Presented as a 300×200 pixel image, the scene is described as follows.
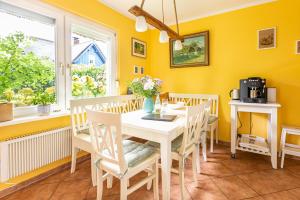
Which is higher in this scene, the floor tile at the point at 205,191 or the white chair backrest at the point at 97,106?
the white chair backrest at the point at 97,106

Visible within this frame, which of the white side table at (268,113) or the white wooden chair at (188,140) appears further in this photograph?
the white side table at (268,113)

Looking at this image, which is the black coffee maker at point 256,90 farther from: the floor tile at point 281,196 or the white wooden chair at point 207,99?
the floor tile at point 281,196

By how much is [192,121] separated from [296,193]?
4.39 ft

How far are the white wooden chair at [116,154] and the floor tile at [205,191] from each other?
18.6 inches

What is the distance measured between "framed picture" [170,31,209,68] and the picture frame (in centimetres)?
79

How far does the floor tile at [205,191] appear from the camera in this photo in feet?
5.28

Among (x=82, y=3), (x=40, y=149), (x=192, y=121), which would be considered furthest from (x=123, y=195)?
(x=82, y=3)

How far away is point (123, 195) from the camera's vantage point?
46.7 inches

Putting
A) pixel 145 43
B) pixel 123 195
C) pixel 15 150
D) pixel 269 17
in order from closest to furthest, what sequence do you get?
pixel 123 195, pixel 15 150, pixel 269 17, pixel 145 43

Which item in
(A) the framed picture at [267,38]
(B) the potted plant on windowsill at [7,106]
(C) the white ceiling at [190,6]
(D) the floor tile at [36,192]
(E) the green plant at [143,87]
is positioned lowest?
(D) the floor tile at [36,192]

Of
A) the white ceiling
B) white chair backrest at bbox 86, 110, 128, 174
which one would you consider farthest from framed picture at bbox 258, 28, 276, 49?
white chair backrest at bbox 86, 110, 128, 174

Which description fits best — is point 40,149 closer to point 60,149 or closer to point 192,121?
point 60,149

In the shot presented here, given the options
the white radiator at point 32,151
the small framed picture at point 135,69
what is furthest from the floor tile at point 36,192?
the small framed picture at point 135,69

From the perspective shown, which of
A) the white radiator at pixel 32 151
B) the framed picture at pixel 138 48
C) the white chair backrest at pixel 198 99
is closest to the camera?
the white radiator at pixel 32 151
